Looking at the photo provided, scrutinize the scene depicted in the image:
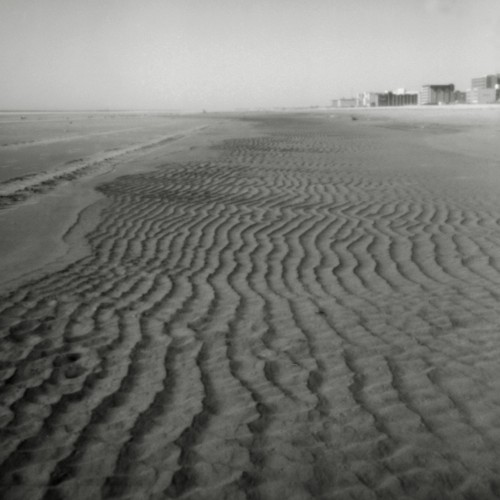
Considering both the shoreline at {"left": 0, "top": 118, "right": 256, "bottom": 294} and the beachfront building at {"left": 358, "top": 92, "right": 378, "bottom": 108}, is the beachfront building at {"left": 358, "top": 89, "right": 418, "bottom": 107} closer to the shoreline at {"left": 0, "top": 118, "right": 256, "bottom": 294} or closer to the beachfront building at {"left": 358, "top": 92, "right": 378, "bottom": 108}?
the beachfront building at {"left": 358, "top": 92, "right": 378, "bottom": 108}

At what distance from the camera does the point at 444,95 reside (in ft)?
538

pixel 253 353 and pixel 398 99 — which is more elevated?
pixel 398 99

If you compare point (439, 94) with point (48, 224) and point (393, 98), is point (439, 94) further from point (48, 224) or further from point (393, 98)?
point (48, 224)

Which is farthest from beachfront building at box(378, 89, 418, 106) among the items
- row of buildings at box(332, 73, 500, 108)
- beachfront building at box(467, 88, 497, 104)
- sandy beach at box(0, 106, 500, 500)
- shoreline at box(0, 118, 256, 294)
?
sandy beach at box(0, 106, 500, 500)

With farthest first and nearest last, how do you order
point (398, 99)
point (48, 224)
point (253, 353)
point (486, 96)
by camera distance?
point (398, 99) < point (486, 96) < point (48, 224) < point (253, 353)

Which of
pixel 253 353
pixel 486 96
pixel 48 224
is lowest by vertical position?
pixel 253 353

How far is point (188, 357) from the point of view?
3.32 metres

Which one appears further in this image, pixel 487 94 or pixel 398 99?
pixel 398 99

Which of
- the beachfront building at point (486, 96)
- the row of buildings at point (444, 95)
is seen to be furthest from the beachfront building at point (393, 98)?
the beachfront building at point (486, 96)

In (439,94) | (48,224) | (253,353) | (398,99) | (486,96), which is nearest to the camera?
(253,353)

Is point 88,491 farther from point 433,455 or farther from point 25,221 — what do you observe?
point 25,221

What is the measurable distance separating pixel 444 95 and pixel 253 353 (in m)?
181

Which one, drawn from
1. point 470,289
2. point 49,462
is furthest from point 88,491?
point 470,289

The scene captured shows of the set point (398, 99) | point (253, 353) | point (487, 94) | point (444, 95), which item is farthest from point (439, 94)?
point (253, 353)
